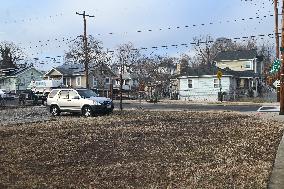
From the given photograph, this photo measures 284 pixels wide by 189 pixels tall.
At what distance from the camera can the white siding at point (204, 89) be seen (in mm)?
52125

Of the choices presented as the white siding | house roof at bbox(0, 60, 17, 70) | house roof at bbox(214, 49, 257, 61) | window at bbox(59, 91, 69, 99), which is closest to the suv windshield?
window at bbox(59, 91, 69, 99)

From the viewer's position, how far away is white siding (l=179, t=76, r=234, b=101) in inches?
2052

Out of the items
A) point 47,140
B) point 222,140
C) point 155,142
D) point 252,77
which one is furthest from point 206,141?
point 252,77

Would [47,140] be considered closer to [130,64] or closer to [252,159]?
[252,159]

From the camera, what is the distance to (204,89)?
5294cm

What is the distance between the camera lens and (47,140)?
517 inches

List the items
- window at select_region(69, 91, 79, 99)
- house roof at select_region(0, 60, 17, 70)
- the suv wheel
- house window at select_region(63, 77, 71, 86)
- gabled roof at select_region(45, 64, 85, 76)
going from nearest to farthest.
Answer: the suv wheel < window at select_region(69, 91, 79, 99) < gabled roof at select_region(45, 64, 85, 76) < house window at select_region(63, 77, 71, 86) < house roof at select_region(0, 60, 17, 70)

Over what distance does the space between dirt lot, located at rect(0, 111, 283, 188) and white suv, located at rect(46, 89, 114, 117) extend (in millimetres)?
7909

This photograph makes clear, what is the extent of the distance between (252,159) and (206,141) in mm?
3047

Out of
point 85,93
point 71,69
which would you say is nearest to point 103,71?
point 71,69

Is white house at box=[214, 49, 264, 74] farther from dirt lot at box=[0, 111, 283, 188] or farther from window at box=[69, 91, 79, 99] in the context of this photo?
dirt lot at box=[0, 111, 283, 188]

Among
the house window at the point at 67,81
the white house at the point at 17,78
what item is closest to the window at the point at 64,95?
the house window at the point at 67,81

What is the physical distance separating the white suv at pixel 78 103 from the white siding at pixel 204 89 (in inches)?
1104

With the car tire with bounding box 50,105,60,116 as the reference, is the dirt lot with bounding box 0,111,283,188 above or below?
below
